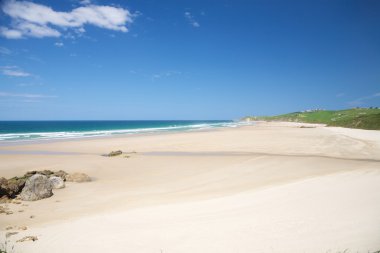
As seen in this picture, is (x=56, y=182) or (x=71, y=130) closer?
(x=56, y=182)

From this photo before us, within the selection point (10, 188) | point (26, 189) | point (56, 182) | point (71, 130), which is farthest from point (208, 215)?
point (71, 130)

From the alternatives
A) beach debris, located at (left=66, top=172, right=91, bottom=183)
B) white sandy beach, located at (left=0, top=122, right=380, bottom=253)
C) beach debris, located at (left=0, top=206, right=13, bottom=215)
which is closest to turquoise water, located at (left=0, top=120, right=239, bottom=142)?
beach debris, located at (left=66, top=172, right=91, bottom=183)

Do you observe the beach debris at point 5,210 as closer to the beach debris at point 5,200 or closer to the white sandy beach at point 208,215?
the white sandy beach at point 208,215

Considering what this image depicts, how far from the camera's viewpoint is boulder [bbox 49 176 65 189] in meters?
10.5

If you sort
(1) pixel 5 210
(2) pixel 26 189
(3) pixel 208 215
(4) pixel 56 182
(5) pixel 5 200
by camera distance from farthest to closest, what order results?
(4) pixel 56 182 → (2) pixel 26 189 → (5) pixel 5 200 → (1) pixel 5 210 → (3) pixel 208 215

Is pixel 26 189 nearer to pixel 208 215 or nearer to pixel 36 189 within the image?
pixel 36 189

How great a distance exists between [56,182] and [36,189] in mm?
1313

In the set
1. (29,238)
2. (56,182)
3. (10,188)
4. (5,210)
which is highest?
(10,188)

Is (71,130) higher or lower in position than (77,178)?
higher

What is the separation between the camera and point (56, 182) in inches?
416

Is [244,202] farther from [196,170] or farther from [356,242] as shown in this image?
[196,170]

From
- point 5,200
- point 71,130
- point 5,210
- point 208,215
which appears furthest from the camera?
point 71,130

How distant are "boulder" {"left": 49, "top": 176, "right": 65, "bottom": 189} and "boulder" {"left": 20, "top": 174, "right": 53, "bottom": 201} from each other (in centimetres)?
91

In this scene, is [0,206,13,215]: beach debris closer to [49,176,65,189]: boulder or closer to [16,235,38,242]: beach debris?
[49,176,65,189]: boulder
